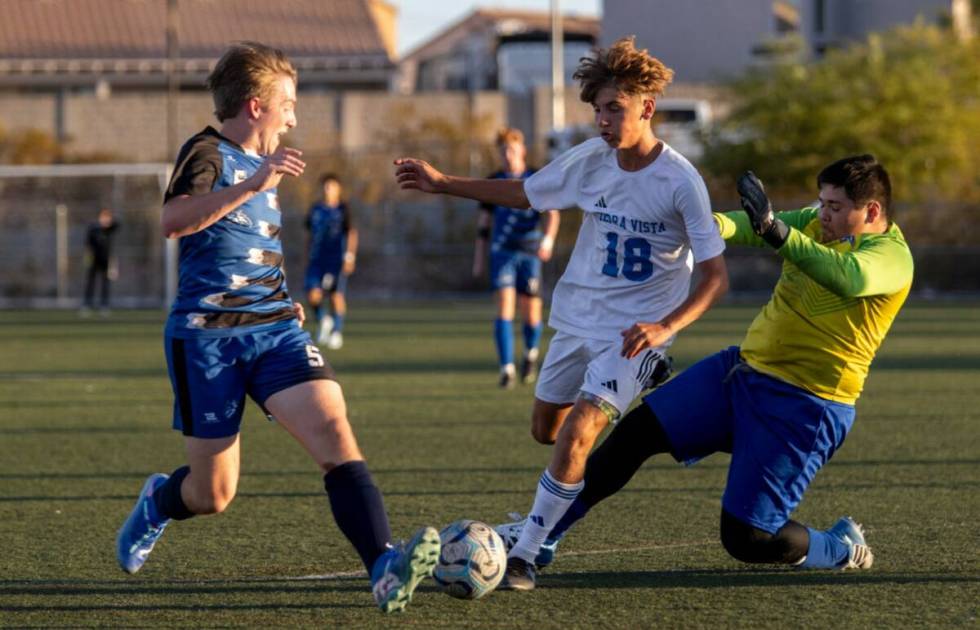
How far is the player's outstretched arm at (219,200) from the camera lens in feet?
15.9

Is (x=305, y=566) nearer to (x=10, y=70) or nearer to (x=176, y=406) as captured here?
Answer: (x=176, y=406)

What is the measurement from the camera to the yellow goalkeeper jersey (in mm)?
5457

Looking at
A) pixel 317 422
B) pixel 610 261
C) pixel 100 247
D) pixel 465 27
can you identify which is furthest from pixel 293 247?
pixel 465 27

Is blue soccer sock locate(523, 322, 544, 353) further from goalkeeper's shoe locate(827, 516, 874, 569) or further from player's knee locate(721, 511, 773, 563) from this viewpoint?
player's knee locate(721, 511, 773, 563)

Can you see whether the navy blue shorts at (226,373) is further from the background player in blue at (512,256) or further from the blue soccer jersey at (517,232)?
the blue soccer jersey at (517,232)

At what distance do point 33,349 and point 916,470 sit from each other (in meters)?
12.5

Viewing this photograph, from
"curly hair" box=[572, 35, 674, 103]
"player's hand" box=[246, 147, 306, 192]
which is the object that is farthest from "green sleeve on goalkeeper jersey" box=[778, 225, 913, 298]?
"player's hand" box=[246, 147, 306, 192]

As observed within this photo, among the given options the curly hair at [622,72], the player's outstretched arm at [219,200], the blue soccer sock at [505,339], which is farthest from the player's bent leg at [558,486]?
the blue soccer sock at [505,339]

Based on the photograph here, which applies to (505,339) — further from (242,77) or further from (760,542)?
(242,77)

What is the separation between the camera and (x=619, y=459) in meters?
5.72

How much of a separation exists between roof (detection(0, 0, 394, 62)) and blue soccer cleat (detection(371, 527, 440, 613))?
170 ft

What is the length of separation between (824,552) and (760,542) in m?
0.32

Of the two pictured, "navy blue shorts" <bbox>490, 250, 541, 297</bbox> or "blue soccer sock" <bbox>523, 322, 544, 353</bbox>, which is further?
"blue soccer sock" <bbox>523, 322, 544, 353</bbox>

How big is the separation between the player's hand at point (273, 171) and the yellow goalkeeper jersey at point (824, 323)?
1.64 metres
